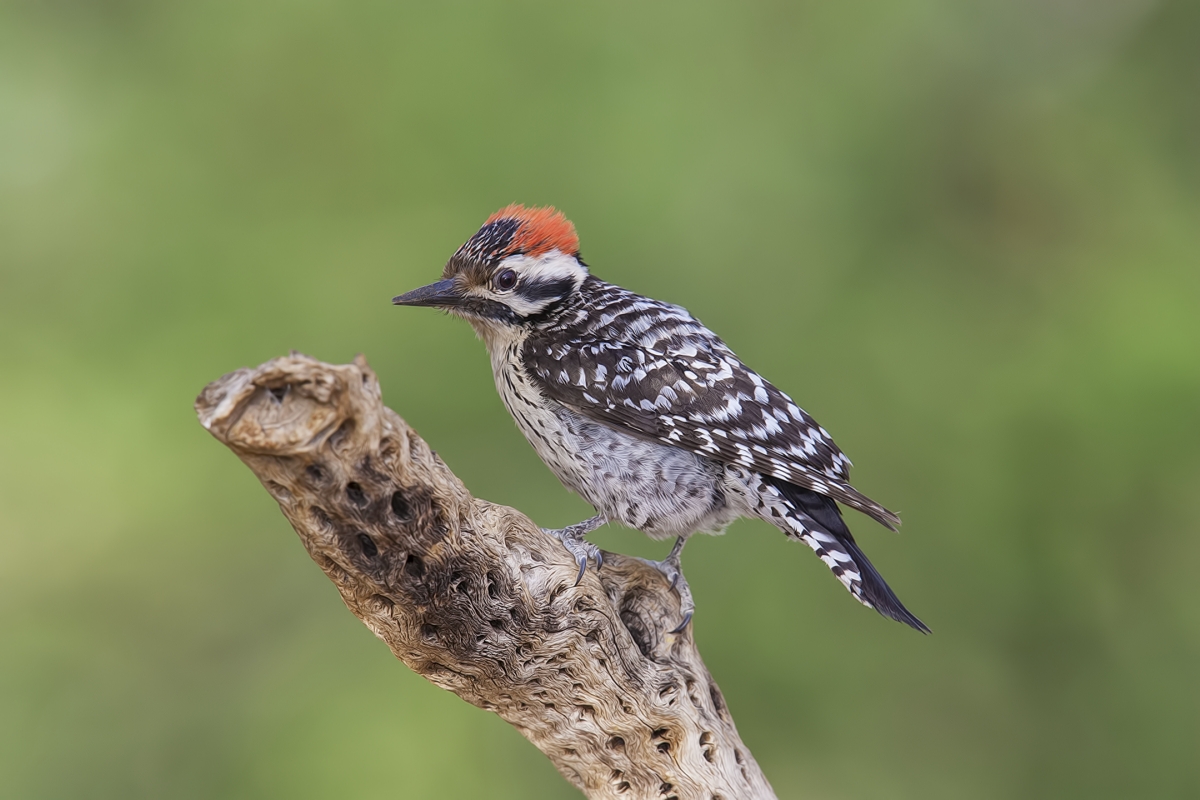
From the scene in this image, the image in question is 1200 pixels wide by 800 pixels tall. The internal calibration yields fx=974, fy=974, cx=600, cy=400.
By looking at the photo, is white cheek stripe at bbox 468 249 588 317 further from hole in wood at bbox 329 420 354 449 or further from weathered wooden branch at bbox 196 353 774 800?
hole in wood at bbox 329 420 354 449

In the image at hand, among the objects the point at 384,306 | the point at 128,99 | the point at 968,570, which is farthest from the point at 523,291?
the point at 128,99

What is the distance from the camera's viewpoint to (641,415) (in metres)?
3.06

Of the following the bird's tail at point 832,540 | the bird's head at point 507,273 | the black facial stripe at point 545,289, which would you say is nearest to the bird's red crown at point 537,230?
the bird's head at point 507,273

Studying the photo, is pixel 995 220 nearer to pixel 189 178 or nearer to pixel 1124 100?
pixel 1124 100

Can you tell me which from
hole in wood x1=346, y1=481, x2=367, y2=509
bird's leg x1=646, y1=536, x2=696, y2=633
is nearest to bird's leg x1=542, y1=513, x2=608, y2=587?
bird's leg x1=646, y1=536, x2=696, y2=633

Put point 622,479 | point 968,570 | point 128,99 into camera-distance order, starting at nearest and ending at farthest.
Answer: point 622,479 → point 968,570 → point 128,99

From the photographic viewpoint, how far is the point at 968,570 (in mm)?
5164

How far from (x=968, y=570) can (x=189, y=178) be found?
4.77m

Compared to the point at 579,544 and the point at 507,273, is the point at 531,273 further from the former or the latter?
the point at 579,544

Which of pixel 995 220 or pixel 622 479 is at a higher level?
pixel 995 220

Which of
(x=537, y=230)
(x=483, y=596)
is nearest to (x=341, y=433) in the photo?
(x=483, y=596)

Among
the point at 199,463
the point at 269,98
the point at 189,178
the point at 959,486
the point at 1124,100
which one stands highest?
the point at 1124,100

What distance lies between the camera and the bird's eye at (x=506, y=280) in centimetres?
329

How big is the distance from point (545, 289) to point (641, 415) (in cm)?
63
